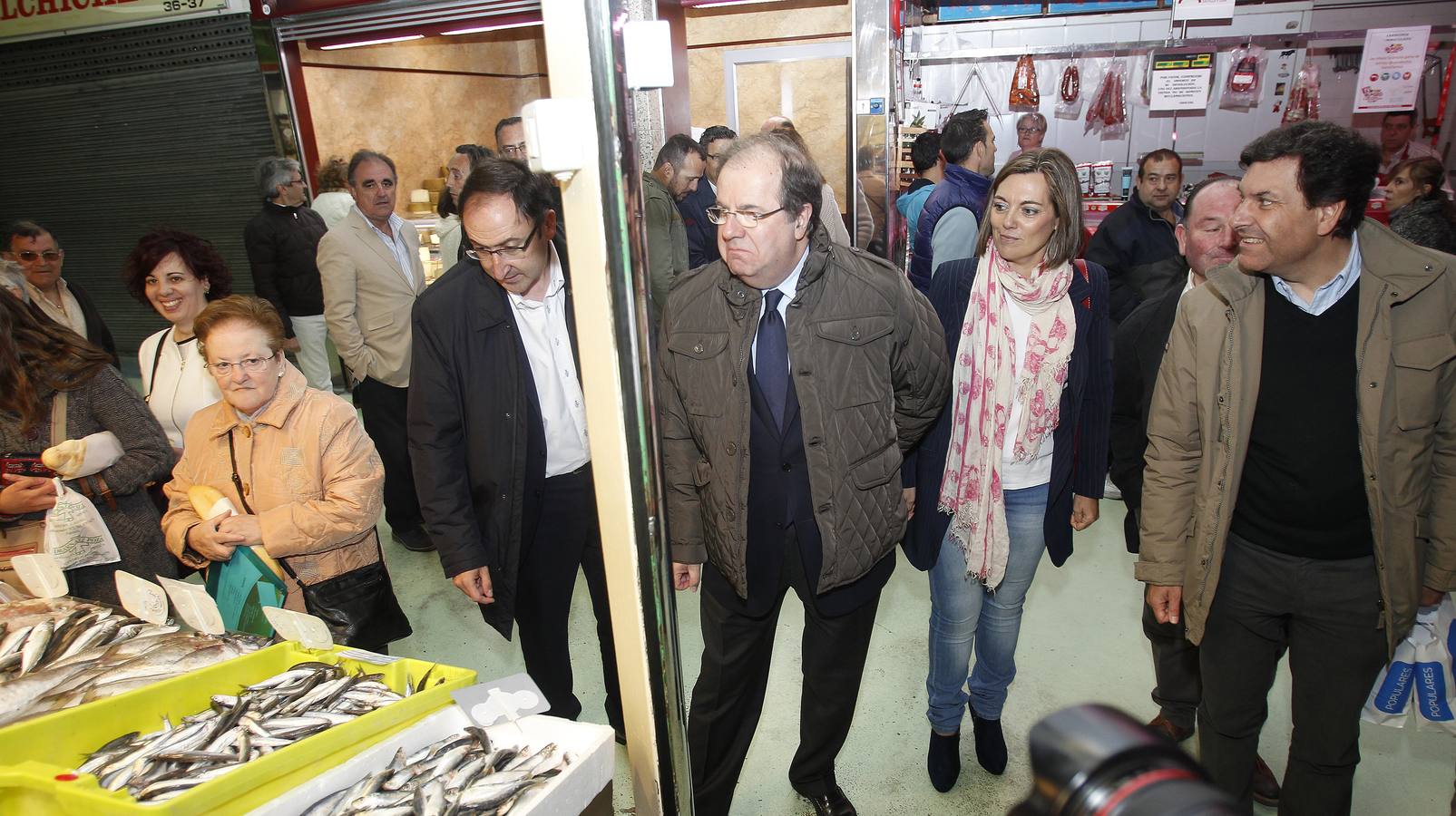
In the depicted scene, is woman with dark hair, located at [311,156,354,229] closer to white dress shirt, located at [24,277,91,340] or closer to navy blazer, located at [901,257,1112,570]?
white dress shirt, located at [24,277,91,340]

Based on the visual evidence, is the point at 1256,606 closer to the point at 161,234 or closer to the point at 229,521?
the point at 229,521

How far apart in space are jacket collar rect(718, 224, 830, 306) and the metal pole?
1.02 meters

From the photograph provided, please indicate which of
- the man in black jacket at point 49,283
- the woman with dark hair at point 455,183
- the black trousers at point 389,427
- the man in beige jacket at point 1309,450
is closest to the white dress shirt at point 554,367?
the man in beige jacket at point 1309,450

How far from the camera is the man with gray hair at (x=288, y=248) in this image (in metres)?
5.12

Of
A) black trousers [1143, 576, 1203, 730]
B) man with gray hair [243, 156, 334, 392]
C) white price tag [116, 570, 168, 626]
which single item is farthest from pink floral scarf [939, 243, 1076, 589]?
man with gray hair [243, 156, 334, 392]

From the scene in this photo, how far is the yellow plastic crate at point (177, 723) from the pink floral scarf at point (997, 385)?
4.90ft

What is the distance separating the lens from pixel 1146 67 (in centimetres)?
580

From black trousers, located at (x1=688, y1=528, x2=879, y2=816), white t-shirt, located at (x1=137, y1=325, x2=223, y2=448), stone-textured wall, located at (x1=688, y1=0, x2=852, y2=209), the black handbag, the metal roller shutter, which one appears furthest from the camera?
stone-textured wall, located at (x1=688, y1=0, x2=852, y2=209)

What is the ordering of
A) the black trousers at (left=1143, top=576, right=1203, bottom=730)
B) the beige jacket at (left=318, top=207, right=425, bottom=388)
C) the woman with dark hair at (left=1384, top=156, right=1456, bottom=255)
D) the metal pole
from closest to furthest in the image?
the metal pole → the black trousers at (left=1143, top=576, right=1203, bottom=730) → the beige jacket at (left=318, top=207, right=425, bottom=388) → the woman with dark hair at (left=1384, top=156, right=1456, bottom=255)

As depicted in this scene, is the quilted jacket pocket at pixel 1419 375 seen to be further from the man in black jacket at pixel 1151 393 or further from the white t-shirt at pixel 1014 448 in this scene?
the white t-shirt at pixel 1014 448

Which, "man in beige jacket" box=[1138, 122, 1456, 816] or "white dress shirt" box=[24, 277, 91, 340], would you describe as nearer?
"man in beige jacket" box=[1138, 122, 1456, 816]

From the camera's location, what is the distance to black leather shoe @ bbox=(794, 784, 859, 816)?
2438 mm

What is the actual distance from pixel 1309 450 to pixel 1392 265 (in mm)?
424

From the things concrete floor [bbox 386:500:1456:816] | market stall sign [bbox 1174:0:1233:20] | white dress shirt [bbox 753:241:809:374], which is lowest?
concrete floor [bbox 386:500:1456:816]
